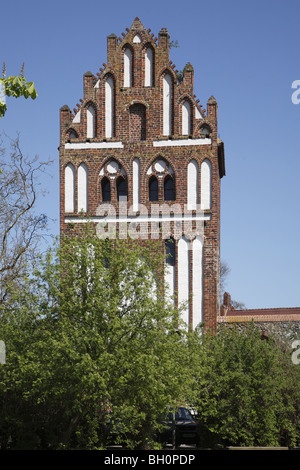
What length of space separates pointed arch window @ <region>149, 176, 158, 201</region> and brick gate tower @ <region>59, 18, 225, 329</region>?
0.04 metres

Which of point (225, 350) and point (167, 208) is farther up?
point (167, 208)

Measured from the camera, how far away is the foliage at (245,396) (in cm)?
2230

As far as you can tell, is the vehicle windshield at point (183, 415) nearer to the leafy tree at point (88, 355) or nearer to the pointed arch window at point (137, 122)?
the leafy tree at point (88, 355)

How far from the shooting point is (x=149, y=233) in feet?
101

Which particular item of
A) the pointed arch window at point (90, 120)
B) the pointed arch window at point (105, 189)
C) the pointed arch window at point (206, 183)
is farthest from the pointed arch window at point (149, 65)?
the pointed arch window at point (105, 189)

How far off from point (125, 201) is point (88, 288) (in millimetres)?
11485

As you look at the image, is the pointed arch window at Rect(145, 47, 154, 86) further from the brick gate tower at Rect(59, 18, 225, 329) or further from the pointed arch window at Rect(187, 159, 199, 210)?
the pointed arch window at Rect(187, 159, 199, 210)

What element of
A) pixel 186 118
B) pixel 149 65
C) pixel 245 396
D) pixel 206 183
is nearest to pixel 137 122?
pixel 186 118

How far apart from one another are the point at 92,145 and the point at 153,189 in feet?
10.1

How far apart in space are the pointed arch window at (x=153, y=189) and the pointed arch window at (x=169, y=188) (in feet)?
1.20

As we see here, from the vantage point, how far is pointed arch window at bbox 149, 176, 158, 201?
1233 inches
